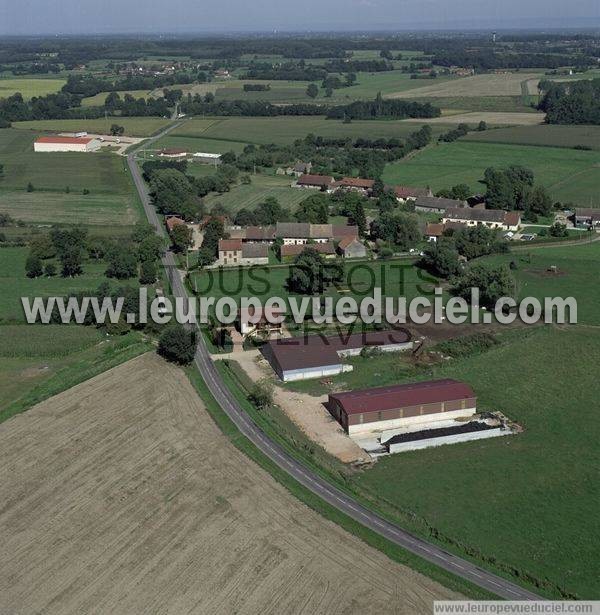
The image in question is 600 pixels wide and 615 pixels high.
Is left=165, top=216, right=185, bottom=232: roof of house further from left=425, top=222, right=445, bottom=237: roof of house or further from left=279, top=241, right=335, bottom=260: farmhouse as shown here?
left=425, top=222, right=445, bottom=237: roof of house

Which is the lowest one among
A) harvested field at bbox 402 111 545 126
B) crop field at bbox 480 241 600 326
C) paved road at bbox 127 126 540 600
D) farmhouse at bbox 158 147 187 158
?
crop field at bbox 480 241 600 326

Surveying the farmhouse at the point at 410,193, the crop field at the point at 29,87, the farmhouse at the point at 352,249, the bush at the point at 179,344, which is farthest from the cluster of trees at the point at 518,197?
the crop field at the point at 29,87

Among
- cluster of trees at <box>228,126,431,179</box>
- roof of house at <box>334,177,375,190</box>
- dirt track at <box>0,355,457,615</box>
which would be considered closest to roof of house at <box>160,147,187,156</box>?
cluster of trees at <box>228,126,431,179</box>

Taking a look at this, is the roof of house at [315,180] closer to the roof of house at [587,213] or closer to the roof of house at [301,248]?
the roof of house at [301,248]

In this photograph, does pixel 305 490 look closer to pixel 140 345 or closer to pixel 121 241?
pixel 140 345

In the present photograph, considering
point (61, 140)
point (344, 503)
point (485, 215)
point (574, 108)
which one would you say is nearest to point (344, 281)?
point (485, 215)
